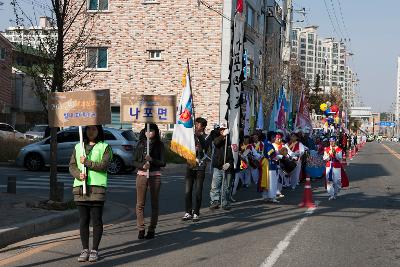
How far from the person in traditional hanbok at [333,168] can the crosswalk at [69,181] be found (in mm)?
5497

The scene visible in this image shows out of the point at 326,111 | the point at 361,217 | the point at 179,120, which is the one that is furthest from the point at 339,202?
the point at 326,111

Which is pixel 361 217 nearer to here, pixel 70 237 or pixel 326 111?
pixel 70 237

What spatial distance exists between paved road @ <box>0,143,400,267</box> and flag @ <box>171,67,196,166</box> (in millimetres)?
1308

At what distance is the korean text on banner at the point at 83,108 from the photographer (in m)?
8.29

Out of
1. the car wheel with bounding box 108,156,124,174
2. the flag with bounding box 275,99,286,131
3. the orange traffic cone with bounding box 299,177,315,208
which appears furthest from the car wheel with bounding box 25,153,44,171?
the orange traffic cone with bounding box 299,177,315,208

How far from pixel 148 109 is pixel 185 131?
200cm

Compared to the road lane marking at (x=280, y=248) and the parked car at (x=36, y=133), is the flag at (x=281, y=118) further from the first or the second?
the parked car at (x=36, y=133)

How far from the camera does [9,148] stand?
2633cm

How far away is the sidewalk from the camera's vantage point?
9.20 metres

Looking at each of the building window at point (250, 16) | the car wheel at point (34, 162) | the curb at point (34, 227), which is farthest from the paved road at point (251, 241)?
the building window at point (250, 16)

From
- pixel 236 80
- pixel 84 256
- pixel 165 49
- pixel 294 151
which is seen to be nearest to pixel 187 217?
pixel 236 80

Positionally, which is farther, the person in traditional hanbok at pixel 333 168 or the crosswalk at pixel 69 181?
the crosswalk at pixel 69 181

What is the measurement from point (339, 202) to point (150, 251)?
818cm

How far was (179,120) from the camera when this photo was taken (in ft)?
38.7
